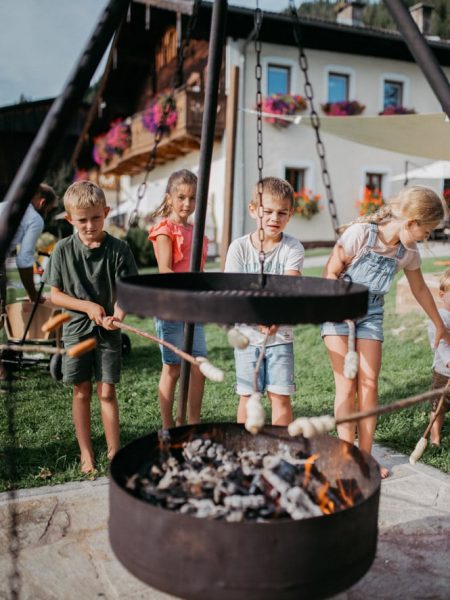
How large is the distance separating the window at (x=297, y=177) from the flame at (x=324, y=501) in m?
15.2

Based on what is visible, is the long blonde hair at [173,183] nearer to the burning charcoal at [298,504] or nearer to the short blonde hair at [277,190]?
the short blonde hair at [277,190]

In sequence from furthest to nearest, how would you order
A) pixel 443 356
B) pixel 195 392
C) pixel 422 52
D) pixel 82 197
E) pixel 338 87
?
1. pixel 338 87
2. pixel 443 356
3. pixel 195 392
4. pixel 82 197
5. pixel 422 52

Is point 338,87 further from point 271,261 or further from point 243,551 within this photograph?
point 243,551

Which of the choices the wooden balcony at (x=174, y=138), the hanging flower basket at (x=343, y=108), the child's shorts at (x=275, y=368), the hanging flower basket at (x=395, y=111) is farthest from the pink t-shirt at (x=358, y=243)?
the hanging flower basket at (x=395, y=111)

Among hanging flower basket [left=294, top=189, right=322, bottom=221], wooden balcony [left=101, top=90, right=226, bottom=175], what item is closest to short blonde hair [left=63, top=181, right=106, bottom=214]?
wooden balcony [left=101, top=90, right=226, bottom=175]

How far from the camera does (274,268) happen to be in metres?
2.85

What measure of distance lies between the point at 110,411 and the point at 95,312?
0.61 meters

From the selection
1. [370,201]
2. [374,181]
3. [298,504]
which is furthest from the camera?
[374,181]

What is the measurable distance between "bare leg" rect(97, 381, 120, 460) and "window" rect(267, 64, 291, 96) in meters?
14.0

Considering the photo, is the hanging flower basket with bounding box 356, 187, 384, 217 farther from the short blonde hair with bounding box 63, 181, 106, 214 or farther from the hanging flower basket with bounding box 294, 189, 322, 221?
the short blonde hair with bounding box 63, 181, 106, 214

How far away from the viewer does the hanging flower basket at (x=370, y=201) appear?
52.4 feet

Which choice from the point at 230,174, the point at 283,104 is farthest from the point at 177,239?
the point at 283,104

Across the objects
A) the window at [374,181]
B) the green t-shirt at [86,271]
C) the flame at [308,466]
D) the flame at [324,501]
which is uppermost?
the window at [374,181]

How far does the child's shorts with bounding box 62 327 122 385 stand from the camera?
115 inches
